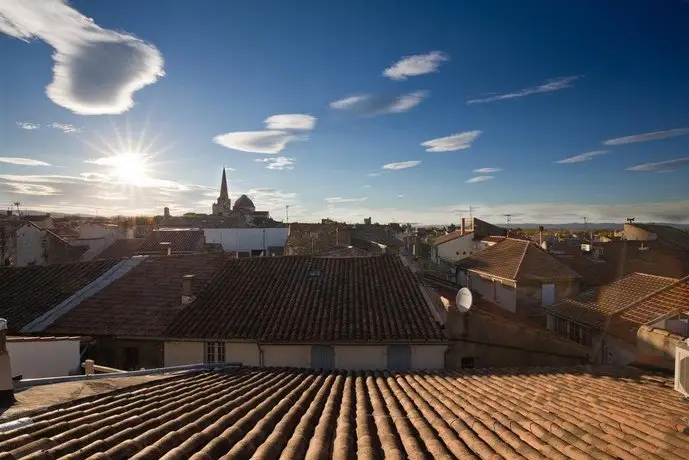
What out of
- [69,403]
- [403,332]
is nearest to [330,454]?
[69,403]

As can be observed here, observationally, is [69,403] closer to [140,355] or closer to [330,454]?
[330,454]

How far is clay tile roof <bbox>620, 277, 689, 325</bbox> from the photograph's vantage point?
14.7 meters

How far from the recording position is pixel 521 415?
6172 millimetres

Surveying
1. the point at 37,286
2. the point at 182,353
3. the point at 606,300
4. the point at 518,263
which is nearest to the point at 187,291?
the point at 182,353

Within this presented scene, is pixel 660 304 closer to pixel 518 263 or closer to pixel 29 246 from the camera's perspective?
pixel 518 263

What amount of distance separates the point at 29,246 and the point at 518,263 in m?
38.4

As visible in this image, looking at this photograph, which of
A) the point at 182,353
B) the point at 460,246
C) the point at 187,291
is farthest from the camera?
the point at 460,246

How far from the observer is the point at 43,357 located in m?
11.3

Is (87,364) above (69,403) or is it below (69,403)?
below

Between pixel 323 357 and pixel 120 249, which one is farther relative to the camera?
pixel 120 249

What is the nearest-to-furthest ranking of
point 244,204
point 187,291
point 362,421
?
point 362,421 → point 187,291 → point 244,204

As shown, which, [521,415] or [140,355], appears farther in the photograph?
[140,355]

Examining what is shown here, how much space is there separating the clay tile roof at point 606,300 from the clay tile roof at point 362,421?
9496mm

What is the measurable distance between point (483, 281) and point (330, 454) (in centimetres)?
2661
